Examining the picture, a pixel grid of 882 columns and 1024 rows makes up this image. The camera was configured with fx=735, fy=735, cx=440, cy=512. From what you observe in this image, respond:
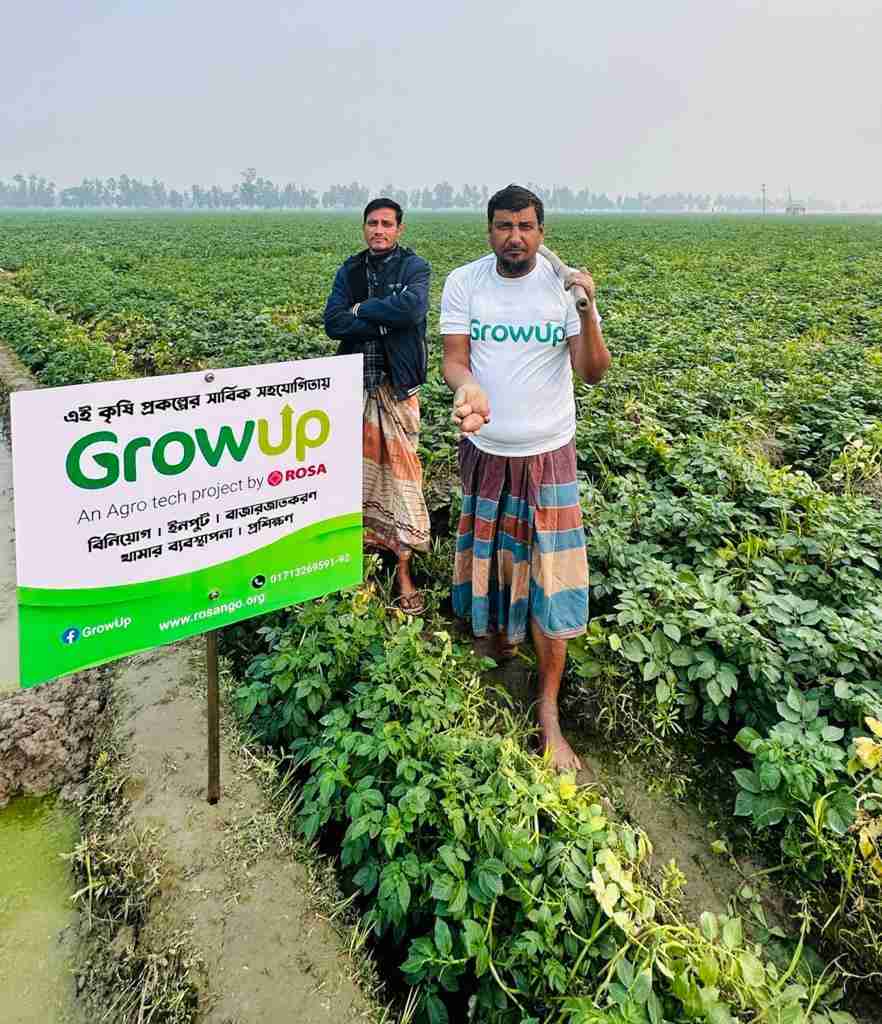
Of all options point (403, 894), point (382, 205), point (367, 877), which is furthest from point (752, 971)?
point (382, 205)

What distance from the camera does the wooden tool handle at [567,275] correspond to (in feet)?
6.89

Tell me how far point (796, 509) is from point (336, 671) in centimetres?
254

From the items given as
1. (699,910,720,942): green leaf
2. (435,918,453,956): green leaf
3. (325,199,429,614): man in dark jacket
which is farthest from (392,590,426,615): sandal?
(699,910,720,942): green leaf

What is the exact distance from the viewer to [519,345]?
227 centimetres

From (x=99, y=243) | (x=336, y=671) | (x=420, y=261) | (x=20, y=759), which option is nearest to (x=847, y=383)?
(x=420, y=261)

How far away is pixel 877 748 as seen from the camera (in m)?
1.89

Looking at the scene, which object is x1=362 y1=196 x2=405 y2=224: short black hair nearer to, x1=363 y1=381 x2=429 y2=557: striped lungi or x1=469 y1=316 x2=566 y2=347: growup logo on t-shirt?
x1=363 y1=381 x2=429 y2=557: striped lungi

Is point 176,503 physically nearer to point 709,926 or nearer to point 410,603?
point 410,603

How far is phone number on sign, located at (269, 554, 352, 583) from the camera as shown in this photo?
2.02 meters

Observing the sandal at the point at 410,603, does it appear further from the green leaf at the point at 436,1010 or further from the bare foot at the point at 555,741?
the green leaf at the point at 436,1010

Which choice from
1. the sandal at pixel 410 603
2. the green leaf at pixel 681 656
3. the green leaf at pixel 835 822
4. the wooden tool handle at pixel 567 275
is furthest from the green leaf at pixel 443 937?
the wooden tool handle at pixel 567 275

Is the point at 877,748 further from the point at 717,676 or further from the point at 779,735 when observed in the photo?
the point at 717,676

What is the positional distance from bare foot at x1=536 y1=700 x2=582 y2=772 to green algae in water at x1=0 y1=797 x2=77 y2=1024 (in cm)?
137

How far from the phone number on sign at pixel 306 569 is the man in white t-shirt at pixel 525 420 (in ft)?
1.71
